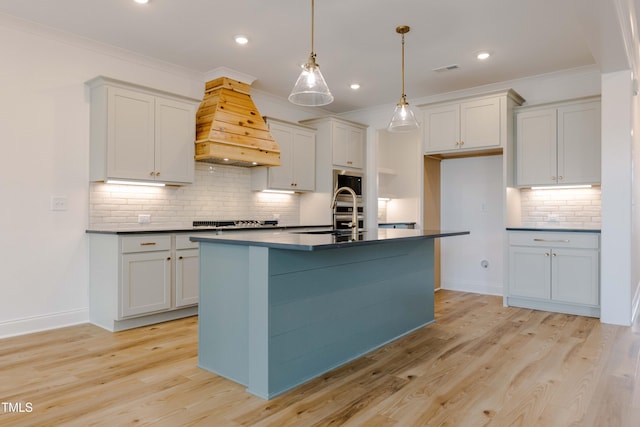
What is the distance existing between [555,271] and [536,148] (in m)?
1.40

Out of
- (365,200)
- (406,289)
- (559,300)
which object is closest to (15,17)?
(406,289)

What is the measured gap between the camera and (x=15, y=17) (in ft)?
12.0

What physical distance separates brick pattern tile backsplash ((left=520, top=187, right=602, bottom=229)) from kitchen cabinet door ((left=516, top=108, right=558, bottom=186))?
398 millimetres

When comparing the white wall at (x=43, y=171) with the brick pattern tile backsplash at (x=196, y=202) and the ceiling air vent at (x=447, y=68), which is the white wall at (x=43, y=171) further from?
→ the ceiling air vent at (x=447, y=68)

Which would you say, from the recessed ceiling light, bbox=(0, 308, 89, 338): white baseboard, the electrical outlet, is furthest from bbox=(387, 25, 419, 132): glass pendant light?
bbox=(0, 308, 89, 338): white baseboard

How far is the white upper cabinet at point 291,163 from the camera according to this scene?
18.3ft

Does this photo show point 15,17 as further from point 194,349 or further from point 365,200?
point 365,200

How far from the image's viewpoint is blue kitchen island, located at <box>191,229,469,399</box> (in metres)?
2.42

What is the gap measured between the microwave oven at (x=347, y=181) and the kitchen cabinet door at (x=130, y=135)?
2683 millimetres

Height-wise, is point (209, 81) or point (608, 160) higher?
point (209, 81)

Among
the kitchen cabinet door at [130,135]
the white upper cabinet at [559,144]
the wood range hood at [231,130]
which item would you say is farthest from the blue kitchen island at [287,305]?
the white upper cabinet at [559,144]

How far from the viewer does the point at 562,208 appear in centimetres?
507

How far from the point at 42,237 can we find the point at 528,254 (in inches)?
193

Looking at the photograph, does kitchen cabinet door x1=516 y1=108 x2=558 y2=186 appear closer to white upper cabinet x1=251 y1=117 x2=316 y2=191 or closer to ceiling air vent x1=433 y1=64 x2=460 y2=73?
ceiling air vent x1=433 y1=64 x2=460 y2=73
